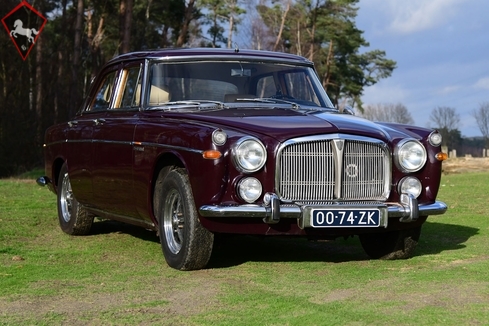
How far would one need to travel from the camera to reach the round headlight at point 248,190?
6.59 metres

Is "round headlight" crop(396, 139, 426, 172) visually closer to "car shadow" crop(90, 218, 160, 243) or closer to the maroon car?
the maroon car

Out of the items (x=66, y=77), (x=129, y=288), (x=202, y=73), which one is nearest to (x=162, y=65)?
(x=202, y=73)

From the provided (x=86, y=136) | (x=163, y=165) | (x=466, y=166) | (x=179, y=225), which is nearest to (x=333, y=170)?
(x=179, y=225)

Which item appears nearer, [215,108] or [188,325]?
[188,325]

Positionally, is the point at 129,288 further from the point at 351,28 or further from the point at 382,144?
the point at 351,28

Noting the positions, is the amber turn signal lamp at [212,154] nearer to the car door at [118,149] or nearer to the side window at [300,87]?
the car door at [118,149]

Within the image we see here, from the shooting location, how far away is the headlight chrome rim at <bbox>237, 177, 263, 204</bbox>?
659 centimetres

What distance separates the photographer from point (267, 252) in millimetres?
8078

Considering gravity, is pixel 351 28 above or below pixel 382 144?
above

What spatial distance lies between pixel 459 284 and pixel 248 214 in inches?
61.6

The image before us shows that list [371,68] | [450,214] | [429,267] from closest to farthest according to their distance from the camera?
[429,267], [450,214], [371,68]

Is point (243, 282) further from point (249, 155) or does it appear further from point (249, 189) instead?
point (249, 155)

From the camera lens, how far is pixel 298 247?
844cm

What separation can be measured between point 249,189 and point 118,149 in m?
1.85
